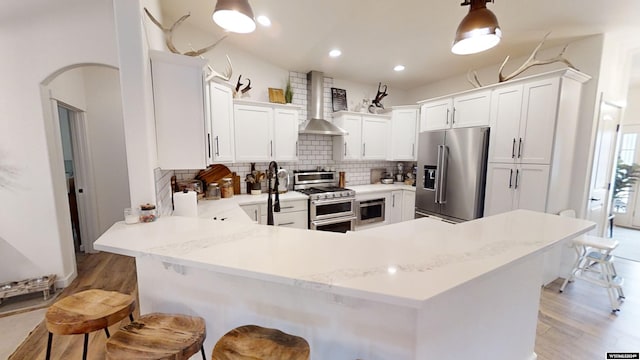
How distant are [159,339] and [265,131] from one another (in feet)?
9.31

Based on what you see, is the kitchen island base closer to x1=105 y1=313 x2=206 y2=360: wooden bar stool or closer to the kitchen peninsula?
the kitchen peninsula

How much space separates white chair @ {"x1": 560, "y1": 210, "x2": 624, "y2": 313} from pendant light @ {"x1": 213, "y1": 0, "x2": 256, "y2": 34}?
11.9 ft

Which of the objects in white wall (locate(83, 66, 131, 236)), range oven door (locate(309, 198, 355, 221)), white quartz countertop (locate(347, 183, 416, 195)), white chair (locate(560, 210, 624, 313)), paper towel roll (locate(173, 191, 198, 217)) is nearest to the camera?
paper towel roll (locate(173, 191, 198, 217))

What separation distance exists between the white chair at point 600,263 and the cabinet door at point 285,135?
3.34m

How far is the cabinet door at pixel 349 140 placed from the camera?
4246 mm

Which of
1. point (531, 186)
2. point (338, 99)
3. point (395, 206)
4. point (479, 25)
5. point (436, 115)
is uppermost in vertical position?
point (338, 99)

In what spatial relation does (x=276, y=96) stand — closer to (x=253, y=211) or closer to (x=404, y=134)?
(x=253, y=211)

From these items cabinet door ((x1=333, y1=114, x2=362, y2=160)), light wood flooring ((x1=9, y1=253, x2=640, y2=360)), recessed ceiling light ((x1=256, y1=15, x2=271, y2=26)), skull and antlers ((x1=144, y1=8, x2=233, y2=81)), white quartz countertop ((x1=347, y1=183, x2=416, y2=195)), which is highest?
recessed ceiling light ((x1=256, y1=15, x2=271, y2=26))

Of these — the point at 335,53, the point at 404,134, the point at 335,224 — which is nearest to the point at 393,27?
the point at 335,53

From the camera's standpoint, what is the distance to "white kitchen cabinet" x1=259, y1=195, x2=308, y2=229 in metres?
3.36

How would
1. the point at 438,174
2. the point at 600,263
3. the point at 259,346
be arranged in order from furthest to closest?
the point at 438,174 → the point at 600,263 → the point at 259,346

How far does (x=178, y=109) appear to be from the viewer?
1933mm

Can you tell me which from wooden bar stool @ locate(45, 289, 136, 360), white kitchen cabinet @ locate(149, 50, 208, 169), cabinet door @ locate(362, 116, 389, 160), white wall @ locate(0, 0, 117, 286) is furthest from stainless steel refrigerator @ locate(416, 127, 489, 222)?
white wall @ locate(0, 0, 117, 286)

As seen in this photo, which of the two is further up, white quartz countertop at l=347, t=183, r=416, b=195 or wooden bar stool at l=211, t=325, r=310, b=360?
white quartz countertop at l=347, t=183, r=416, b=195
